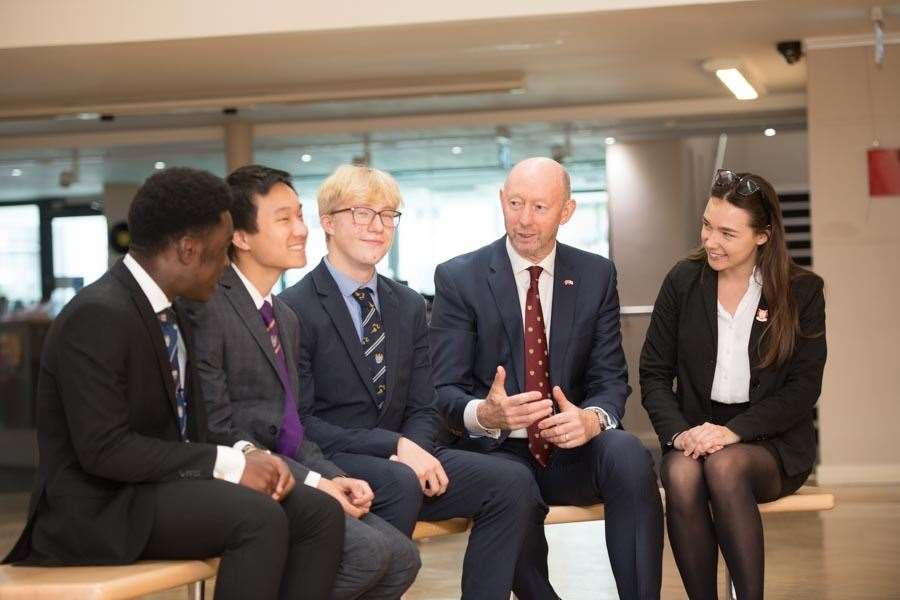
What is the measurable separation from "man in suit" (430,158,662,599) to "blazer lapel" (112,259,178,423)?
3.49 ft

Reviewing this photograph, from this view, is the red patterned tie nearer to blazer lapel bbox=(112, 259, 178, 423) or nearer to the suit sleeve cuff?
the suit sleeve cuff

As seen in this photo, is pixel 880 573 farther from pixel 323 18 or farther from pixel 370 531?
pixel 323 18

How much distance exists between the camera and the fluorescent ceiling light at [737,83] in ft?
29.2

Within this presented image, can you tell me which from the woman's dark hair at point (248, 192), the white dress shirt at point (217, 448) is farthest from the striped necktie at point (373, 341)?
the white dress shirt at point (217, 448)

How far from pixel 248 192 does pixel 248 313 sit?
36 centimetres

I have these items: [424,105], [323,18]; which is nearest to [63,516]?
[323,18]

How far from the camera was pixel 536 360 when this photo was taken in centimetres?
379

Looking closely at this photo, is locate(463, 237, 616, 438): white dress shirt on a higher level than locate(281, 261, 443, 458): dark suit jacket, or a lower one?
higher

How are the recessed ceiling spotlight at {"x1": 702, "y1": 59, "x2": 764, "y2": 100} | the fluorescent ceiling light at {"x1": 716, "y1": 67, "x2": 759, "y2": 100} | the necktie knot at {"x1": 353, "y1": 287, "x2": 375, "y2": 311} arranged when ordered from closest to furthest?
the necktie knot at {"x1": 353, "y1": 287, "x2": 375, "y2": 311} → the recessed ceiling spotlight at {"x1": 702, "y1": 59, "x2": 764, "y2": 100} → the fluorescent ceiling light at {"x1": 716, "y1": 67, "x2": 759, "y2": 100}

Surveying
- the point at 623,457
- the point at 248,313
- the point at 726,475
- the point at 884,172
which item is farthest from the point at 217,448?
the point at 884,172

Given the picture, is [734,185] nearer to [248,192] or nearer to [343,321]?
[343,321]

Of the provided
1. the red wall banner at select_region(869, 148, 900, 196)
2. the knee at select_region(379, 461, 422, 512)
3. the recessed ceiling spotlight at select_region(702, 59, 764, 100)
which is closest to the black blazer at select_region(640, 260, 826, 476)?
the knee at select_region(379, 461, 422, 512)

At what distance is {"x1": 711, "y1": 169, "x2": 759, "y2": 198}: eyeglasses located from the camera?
3.86 m

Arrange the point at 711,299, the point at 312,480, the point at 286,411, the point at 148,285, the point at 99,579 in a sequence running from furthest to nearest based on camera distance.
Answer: the point at 711,299 → the point at 286,411 → the point at 312,480 → the point at 148,285 → the point at 99,579
